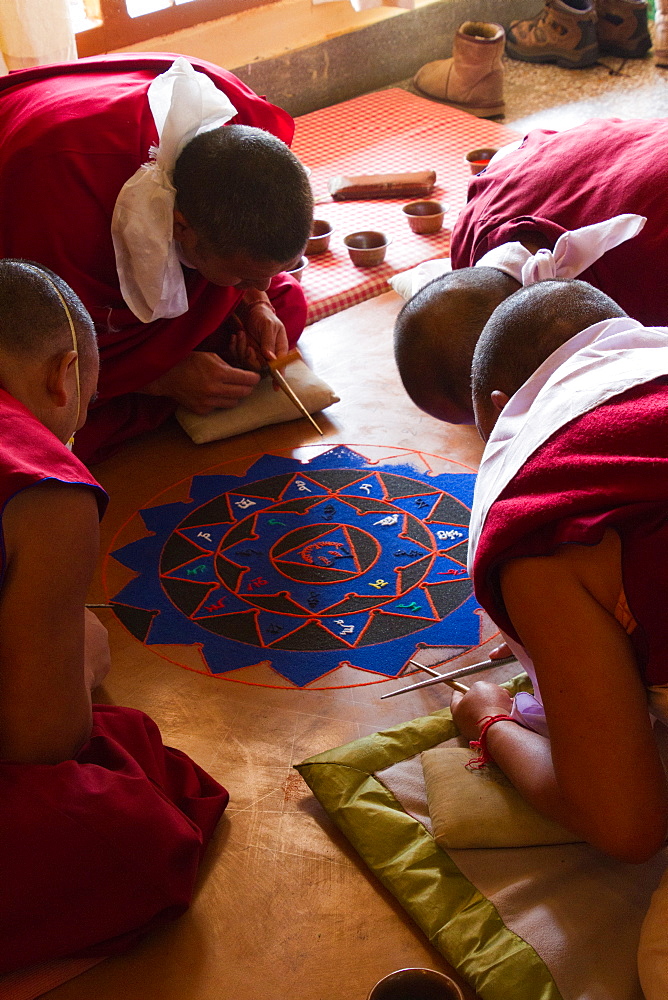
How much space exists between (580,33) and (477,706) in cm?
605

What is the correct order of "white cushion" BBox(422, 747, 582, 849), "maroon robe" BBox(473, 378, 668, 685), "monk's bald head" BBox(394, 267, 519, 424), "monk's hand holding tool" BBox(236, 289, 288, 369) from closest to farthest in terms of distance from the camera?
"maroon robe" BBox(473, 378, 668, 685) < "white cushion" BBox(422, 747, 582, 849) < "monk's bald head" BBox(394, 267, 519, 424) < "monk's hand holding tool" BBox(236, 289, 288, 369)

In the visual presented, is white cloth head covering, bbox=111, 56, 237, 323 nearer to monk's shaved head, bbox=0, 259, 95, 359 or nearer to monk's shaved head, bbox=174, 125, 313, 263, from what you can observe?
monk's shaved head, bbox=174, 125, 313, 263

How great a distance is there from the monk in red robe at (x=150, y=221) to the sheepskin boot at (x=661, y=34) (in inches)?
176

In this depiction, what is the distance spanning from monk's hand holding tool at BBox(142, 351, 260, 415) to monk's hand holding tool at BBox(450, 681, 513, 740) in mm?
1464

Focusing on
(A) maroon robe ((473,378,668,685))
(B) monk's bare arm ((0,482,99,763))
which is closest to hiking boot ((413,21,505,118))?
(A) maroon robe ((473,378,668,685))

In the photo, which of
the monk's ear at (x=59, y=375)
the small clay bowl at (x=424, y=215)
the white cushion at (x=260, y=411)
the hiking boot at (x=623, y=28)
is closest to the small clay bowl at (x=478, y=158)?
the small clay bowl at (x=424, y=215)

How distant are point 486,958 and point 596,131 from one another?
2.36 meters

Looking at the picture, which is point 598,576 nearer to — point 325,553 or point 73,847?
point 73,847

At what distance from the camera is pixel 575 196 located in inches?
111

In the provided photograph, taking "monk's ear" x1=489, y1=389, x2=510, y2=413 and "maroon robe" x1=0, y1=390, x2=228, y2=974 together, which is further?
"monk's ear" x1=489, y1=389, x2=510, y2=413

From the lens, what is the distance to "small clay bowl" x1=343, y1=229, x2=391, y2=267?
417 centimetres

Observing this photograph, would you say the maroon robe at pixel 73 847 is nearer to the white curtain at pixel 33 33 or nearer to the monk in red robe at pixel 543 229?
the monk in red robe at pixel 543 229

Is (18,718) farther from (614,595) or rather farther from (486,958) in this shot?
(614,595)

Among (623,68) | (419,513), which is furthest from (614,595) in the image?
(623,68)
